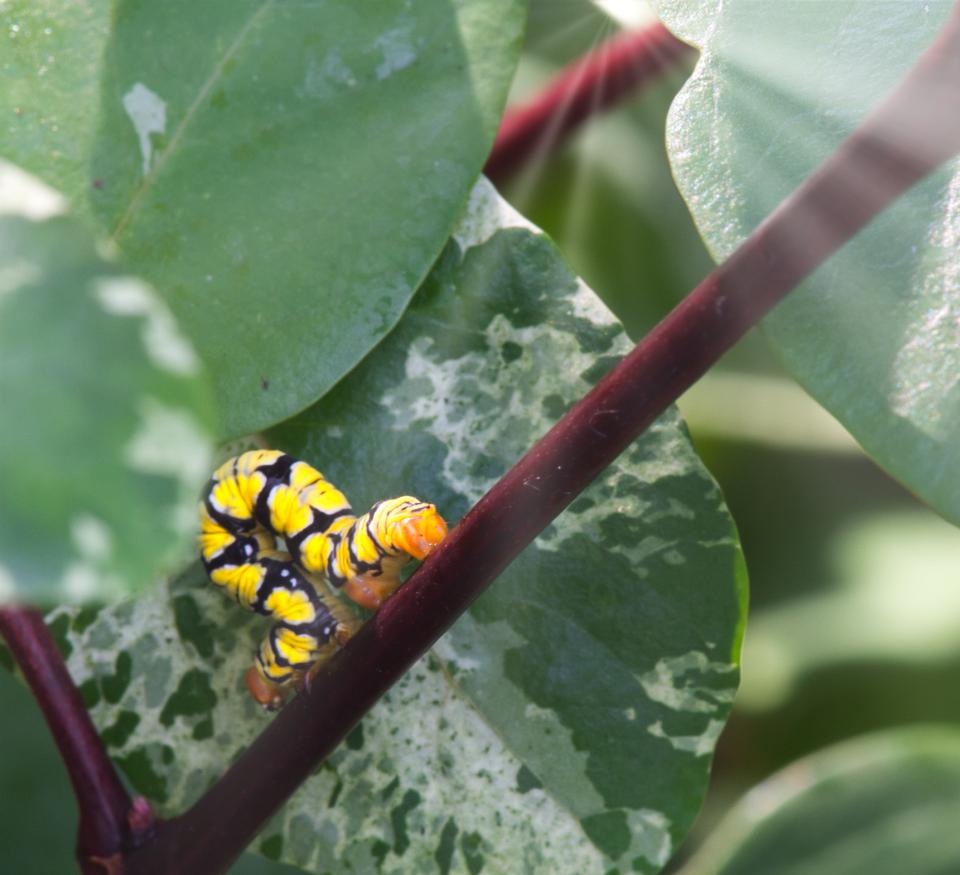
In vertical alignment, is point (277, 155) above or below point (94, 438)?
above

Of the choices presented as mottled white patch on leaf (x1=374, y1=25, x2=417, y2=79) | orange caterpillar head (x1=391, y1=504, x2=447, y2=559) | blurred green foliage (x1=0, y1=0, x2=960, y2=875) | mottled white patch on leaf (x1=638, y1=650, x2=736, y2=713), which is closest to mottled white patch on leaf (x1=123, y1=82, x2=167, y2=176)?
mottled white patch on leaf (x1=374, y1=25, x2=417, y2=79)

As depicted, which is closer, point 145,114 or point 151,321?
point 151,321

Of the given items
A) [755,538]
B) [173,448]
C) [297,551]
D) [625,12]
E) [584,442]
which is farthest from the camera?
[755,538]

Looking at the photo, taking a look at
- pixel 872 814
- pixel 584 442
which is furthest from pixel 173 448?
pixel 872 814

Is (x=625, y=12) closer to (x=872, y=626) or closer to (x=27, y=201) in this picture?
(x=872, y=626)

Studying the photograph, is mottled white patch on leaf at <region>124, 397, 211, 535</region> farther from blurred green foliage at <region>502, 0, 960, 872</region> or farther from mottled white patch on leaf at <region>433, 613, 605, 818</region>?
blurred green foliage at <region>502, 0, 960, 872</region>
